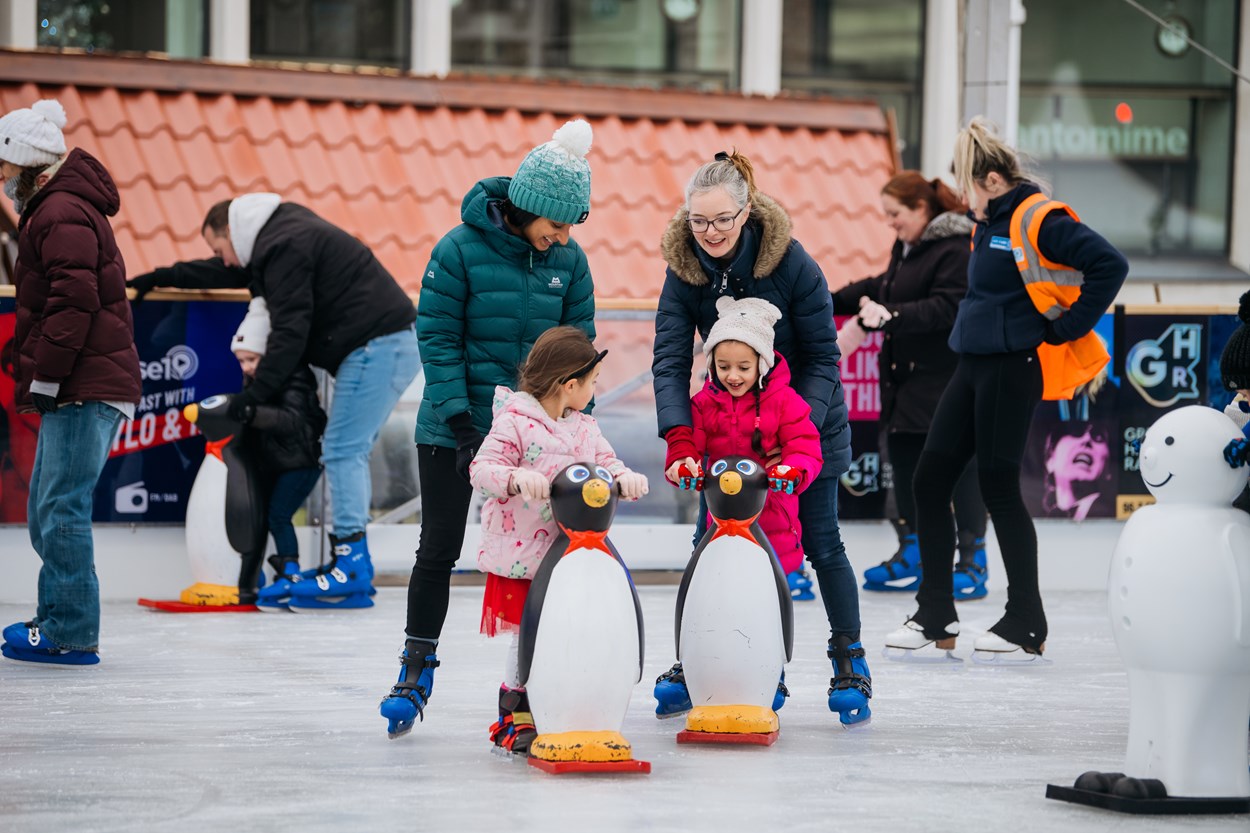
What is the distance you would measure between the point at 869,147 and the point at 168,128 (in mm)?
4457

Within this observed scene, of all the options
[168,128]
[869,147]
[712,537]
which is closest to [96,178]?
[712,537]

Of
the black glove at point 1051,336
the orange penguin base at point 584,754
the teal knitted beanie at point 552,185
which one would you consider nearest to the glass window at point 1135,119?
the black glove at point 1051,336

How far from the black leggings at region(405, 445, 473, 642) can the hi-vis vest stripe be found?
216 centimetres

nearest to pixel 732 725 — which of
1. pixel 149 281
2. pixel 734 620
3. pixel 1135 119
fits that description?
pixel 734 620

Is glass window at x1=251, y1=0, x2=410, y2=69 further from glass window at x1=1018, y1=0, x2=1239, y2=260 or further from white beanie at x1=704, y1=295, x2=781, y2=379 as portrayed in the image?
white beanie at x1=704, y1=295, x2=781, y2=379

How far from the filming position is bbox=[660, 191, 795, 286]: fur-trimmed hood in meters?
4.86

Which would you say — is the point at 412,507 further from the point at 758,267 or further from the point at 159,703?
the point at 758,267

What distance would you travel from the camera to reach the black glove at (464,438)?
15.0 feet

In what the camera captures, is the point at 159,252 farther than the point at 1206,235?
No

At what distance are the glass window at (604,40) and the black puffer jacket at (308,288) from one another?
544 cm

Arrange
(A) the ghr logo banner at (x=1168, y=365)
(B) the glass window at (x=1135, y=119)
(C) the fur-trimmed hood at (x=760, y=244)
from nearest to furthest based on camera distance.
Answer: (C) the fur-trimmed hood at (x=760, y=244), (A) the ghr logo banner at (x=1168, y=365), (B) the glass window at (x=1135, y=119)

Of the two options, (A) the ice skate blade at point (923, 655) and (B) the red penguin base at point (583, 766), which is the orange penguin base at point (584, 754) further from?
(A) the ice skate blade at point (923, 655)

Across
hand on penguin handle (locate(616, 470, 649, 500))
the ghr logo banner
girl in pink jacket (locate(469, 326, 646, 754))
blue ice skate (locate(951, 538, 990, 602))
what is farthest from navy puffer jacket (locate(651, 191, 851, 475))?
the ghr logo banner

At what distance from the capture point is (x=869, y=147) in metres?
11.6
